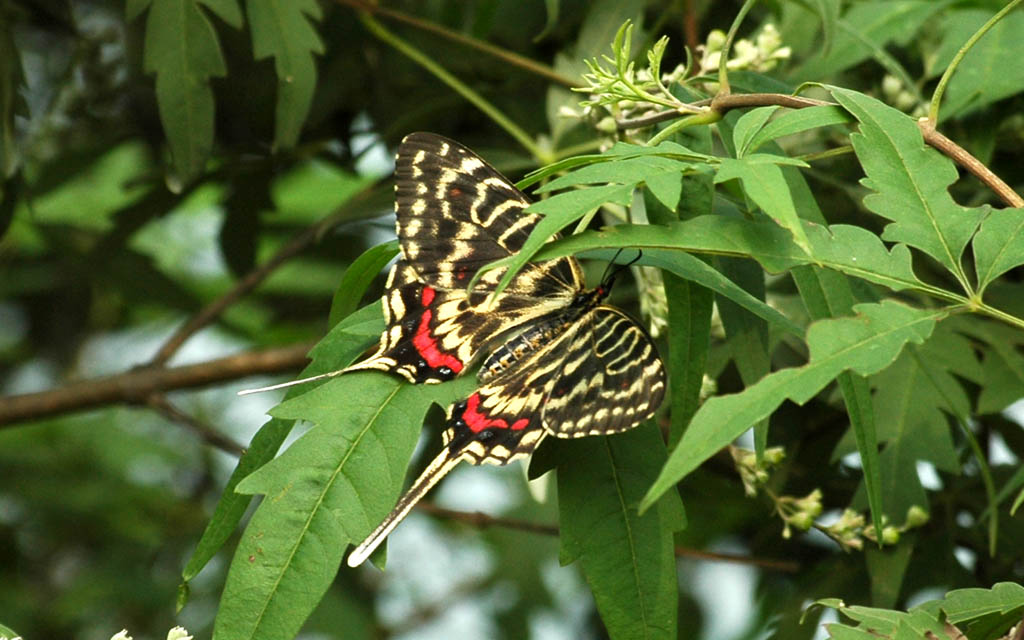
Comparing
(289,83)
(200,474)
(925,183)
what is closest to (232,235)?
(289,83)

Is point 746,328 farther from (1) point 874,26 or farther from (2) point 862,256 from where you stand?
(1) point 874,26

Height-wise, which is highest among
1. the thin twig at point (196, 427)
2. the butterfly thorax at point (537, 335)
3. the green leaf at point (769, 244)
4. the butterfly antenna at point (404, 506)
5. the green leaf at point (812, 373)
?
the green leaf at point (769, 244)

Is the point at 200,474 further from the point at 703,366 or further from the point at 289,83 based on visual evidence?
the point at 703,366

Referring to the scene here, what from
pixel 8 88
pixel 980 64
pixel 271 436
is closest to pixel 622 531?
pixel 271 436

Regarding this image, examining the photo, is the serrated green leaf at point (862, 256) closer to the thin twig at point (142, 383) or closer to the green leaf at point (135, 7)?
the green leaf at point (135, 7)

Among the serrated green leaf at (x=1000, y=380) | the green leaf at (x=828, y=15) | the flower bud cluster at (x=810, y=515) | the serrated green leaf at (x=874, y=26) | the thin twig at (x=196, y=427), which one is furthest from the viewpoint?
the thin twig at (x=196, y=427)

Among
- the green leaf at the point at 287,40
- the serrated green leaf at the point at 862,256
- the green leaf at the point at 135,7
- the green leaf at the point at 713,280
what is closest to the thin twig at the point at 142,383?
the green leaf at the point at 287,40

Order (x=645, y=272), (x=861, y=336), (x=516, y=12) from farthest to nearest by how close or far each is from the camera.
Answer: (x=516, y=12), (x=645, y=272), (x=861, y=336)
